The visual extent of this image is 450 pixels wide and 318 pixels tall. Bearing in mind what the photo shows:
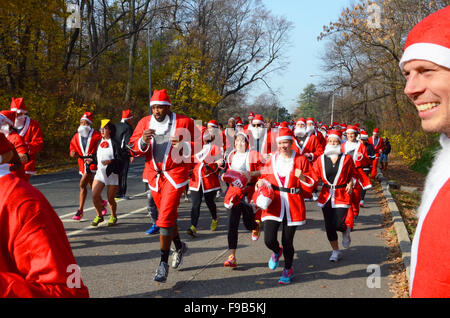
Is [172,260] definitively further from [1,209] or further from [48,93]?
[48,93]

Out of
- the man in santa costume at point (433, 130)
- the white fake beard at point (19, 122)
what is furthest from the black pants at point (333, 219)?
the white fake beard at point (19, 122)

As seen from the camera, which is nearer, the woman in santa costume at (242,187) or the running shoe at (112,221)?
the woman in santa costume at (242,187)

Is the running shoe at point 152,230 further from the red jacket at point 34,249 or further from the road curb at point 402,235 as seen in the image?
the red jacket at point 34,249

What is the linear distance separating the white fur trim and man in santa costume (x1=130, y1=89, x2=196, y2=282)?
13.7ft

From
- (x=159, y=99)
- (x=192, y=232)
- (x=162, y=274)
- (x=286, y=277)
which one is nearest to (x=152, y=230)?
(x=192, y=232)

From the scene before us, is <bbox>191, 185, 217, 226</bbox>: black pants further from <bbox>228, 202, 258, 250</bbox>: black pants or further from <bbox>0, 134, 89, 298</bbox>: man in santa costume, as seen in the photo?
<bbox>0, 134, 89, 298</bbox>: man in santa costume

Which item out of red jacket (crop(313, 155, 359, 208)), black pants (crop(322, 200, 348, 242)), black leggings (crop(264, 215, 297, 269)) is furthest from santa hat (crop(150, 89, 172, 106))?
black pants (crop(322, 200, 348, 242))

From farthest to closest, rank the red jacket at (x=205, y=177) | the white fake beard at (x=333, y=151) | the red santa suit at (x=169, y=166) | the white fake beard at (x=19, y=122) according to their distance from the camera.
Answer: the red jacket at (x=205, y=177), the white fake beard at (x=19, y=122), the white fake beard at (x=333, y=151), the red santa suit at (x=169, y=166)

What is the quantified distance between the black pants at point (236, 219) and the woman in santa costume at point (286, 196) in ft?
1.94

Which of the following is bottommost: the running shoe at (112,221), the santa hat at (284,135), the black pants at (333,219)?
the running shoe at (112,221)

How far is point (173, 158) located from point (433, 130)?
4429 mm

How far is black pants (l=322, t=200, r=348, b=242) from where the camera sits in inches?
247

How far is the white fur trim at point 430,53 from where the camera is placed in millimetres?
1091
